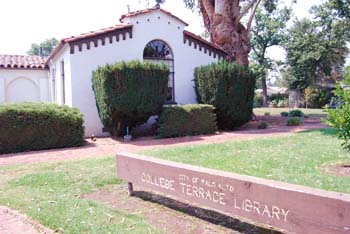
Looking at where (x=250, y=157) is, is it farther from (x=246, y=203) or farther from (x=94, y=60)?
(x=94, y=60)

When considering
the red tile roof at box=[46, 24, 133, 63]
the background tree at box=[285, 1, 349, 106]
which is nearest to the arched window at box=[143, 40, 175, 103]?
the red tile roof at box=[46, 24, 133, 63]

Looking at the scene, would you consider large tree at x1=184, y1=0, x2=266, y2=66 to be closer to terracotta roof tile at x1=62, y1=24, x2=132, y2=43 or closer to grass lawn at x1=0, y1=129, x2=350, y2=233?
terracotta roof tile at x1=62, y1=24, x2=132, y2=43

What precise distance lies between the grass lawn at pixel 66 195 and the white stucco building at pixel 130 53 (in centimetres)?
628

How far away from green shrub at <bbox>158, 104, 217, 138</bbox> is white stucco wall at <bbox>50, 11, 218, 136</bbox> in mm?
2573

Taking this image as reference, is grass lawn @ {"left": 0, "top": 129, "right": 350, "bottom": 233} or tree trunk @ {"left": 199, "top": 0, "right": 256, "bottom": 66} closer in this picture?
grass lawn @ {"left": 0, "top": 129, "right": 350, "bottom": 233}

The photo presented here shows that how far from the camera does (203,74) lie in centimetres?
1552

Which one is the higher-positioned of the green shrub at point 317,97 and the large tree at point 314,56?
the large tree at point 314,56

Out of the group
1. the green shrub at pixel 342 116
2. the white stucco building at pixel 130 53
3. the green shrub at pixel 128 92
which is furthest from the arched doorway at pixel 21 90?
the green shrub at pixel 342 116

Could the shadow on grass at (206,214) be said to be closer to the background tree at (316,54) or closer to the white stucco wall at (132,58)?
the white stucco wall at (132,58)

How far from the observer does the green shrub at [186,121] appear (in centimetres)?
1322

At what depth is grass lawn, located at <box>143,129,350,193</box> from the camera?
5971 mm

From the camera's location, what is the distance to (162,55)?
636 inches

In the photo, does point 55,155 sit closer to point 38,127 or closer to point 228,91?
point 38,127

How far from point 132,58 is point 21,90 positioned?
29.9ft
